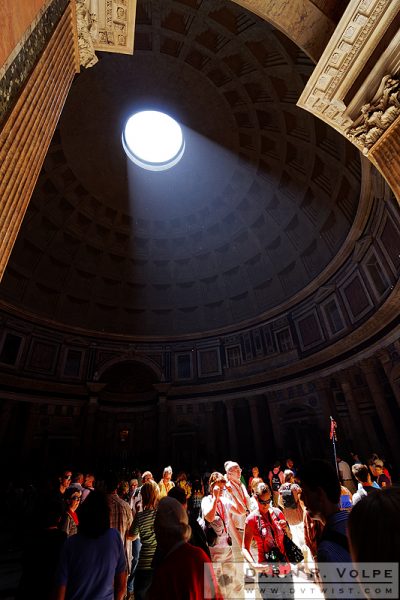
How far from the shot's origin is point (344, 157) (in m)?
14.5

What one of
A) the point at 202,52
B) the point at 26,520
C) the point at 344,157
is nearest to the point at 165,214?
the point at 202,52

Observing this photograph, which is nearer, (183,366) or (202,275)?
(183,366)

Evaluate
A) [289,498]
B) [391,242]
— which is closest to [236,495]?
[289,498]

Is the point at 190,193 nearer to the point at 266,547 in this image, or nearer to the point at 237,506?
the point at 237,506

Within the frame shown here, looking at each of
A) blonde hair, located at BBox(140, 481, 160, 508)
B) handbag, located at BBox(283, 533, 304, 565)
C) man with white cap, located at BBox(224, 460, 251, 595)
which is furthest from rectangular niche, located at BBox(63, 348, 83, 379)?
handbag, located at BBox(283, 533, 304, 565)

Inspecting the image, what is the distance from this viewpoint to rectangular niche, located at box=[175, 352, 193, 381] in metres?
23.4

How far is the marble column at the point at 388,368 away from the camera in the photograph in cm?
1333

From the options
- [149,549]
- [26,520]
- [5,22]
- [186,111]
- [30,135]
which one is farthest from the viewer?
[186,111]

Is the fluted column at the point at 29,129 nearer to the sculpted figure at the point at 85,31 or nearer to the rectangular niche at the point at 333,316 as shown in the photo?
the sculpted figure at the point at 85,31

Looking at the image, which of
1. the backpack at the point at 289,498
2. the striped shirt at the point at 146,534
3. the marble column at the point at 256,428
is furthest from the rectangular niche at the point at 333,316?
the striped shirt at the point at 146,534

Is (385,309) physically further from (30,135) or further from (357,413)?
(30,135)

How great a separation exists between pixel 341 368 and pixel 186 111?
60.6 feet

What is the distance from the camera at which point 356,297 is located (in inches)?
640

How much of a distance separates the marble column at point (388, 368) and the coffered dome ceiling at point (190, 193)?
662 centimetres
